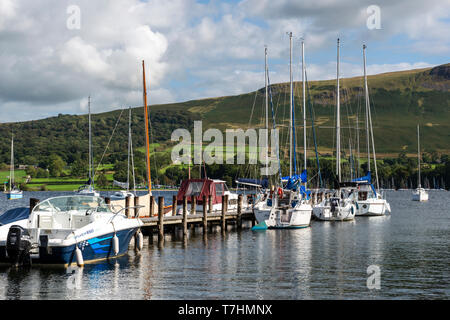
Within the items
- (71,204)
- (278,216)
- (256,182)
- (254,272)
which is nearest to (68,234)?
(71,204)

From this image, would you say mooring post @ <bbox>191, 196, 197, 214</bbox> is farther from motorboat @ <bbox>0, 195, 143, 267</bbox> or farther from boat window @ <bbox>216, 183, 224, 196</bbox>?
motorboat @ <bbox>0, 195, 143, 267</bbox>

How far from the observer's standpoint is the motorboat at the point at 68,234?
23.7m

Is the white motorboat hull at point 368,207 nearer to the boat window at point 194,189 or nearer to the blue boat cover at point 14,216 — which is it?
the boat window at point 194,189

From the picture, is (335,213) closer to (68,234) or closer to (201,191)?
(201,191)

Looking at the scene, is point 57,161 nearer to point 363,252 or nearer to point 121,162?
point 121,162

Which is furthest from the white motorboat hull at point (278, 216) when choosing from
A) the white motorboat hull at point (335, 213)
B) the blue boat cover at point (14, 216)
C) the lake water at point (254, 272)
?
the blue boat cover at point (14, 216)

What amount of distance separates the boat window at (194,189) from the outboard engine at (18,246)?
24763 millimetres

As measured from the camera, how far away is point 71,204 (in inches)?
1053

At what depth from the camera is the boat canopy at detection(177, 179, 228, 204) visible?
47.4m

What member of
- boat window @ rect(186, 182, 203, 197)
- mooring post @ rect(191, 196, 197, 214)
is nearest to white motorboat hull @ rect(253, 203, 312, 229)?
mooring post @ rect(191, 196, 197, 214)

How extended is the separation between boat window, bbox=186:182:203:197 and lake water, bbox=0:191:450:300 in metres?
8.96

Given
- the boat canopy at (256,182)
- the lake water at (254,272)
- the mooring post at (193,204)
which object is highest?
the boat canopy at (256,182)
